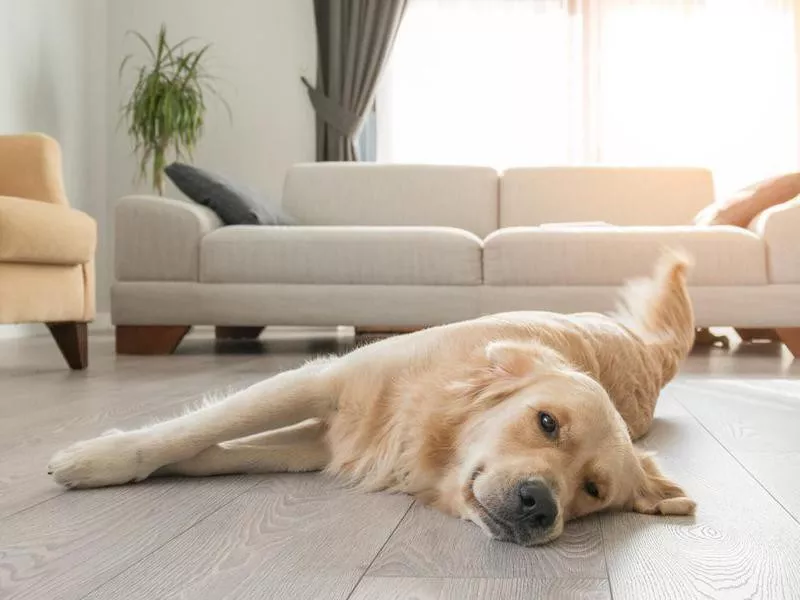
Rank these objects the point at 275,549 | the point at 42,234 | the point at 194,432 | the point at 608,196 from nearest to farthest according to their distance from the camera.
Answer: the point at 275,549
the point at 194,432
the point at 42,234
the point at 608,196

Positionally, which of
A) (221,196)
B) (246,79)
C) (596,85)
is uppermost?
(246,79)

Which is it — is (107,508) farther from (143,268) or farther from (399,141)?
(399,141)

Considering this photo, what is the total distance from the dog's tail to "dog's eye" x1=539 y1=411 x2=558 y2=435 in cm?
103

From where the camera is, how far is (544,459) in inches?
44.0

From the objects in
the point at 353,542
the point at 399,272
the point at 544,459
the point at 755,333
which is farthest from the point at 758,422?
the point at 755,333

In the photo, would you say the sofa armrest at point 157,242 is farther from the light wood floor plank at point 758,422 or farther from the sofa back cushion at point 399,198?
the light wood floor plank at point 758,422

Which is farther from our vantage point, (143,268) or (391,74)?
(391,74)

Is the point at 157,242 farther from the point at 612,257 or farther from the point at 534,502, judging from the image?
the point at 534,502

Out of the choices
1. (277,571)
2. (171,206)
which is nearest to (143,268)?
(171,206)

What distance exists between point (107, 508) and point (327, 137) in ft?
16.6

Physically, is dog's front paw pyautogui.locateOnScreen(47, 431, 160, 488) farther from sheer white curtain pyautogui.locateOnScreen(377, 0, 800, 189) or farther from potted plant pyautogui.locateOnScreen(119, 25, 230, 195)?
sheer white curtain pyautogui.locateOnScreen(377, 0, 800, 189)

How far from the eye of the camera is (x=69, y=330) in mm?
3260

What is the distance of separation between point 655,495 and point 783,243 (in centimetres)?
302

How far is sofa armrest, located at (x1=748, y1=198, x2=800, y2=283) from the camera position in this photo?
3953 mm
